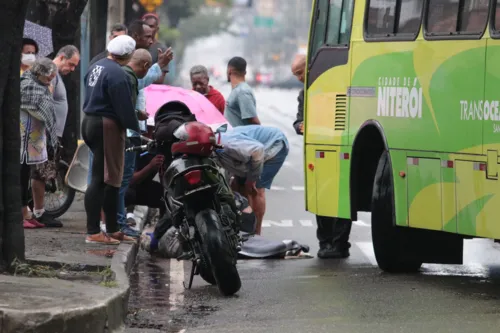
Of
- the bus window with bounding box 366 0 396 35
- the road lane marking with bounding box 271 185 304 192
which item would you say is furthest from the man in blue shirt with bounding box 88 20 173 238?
the road lane marking with bounding box 271 185 304 192

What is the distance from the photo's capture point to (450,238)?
35.6ft

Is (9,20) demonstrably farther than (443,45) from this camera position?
No

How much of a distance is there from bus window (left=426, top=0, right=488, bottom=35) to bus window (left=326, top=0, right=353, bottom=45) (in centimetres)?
157

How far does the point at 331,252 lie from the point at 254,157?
131 cm

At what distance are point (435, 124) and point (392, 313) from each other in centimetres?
187

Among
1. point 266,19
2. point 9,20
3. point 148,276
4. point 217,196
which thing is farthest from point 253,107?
point 266,19

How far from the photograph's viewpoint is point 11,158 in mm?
9445

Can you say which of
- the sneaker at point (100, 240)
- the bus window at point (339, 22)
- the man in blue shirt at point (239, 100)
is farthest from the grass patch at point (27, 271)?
the man in blue shirt at point (239, 100)

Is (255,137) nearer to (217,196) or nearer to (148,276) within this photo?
(148,276)

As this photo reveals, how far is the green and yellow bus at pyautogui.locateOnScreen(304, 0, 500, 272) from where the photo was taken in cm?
928

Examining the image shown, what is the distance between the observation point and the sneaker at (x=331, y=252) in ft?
41.2

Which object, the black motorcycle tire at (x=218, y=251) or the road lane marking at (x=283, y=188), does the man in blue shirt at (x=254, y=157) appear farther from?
the road lane marking at (x=283, y=188)

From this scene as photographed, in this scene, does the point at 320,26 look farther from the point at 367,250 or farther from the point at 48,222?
the point at 48,222

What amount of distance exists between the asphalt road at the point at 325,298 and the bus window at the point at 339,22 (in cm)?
200
